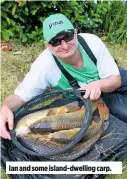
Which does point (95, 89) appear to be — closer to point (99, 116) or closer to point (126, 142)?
point (99, 116)

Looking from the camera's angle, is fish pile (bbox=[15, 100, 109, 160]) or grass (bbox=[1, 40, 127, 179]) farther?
grass (bbox=[1, 40, 127, 179])

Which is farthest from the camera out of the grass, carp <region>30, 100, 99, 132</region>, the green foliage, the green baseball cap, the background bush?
the green foliage

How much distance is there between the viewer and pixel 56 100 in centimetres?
290

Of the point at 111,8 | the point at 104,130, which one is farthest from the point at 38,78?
the point at 111,8

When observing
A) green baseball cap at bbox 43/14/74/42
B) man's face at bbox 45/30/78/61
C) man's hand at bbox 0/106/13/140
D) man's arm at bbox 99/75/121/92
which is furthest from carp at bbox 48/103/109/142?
green baseball cap at bbox 43/14/74/42

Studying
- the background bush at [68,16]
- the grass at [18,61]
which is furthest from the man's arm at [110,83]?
the background bush at [68,16]

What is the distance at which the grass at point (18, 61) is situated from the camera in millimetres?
3875

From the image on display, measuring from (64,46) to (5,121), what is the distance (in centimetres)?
63

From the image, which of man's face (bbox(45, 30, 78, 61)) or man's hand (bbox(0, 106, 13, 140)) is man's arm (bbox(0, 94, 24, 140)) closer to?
man's hand (bbox(0, 106, 13, 140))

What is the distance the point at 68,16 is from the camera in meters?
4.34

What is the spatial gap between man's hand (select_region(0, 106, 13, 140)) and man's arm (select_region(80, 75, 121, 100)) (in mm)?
510

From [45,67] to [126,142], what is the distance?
2.48ft
